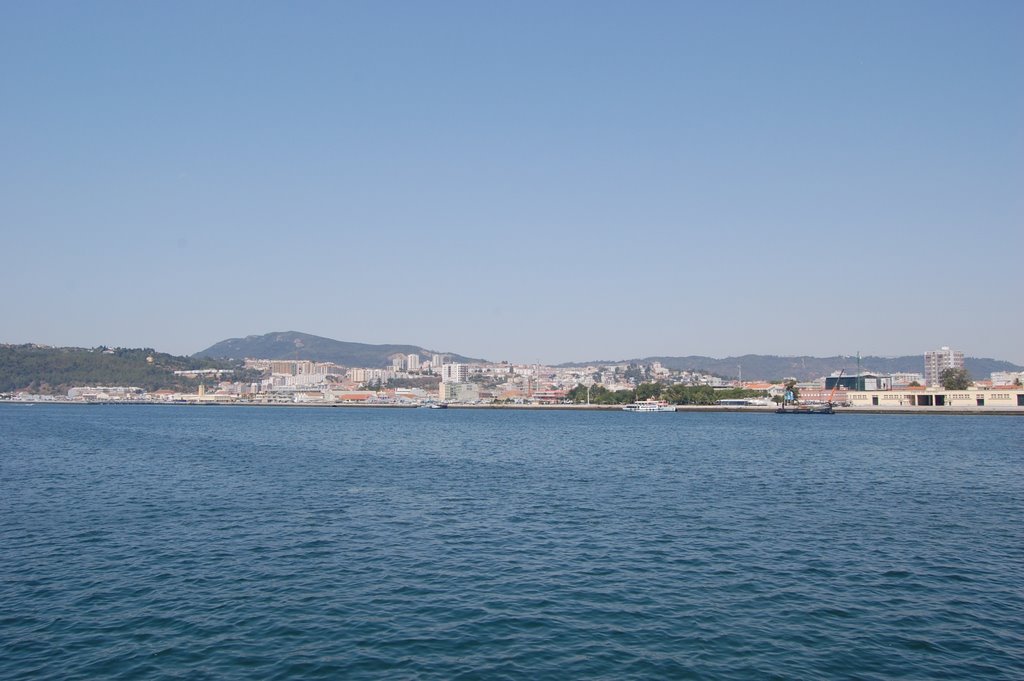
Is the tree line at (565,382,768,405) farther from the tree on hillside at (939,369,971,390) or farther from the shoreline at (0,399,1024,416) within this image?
the tree on hillside at (939,369,971,390)

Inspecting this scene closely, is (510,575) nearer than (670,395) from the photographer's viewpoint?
Yes

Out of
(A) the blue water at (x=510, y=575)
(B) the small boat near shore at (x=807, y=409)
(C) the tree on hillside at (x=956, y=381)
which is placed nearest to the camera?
(A) the blue water at (x=510, y=575)

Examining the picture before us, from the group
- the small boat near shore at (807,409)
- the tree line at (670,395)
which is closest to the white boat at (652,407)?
the tree line at (670,395)

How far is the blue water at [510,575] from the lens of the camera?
390 inches

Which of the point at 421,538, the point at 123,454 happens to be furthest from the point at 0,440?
the point at 421,538

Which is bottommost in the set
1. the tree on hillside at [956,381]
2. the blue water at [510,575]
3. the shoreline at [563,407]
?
the blue water at [510,575]

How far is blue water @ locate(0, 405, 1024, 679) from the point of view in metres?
9.90

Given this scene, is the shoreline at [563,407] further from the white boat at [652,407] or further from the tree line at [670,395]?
the tree line at [670,395]

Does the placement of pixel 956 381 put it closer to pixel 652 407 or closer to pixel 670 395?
pixel 670 395

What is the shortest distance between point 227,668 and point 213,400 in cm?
18624

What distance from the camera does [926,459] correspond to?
3522 cm

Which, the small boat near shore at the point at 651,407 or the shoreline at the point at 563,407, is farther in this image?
the small boat near shore at the point at 651,407

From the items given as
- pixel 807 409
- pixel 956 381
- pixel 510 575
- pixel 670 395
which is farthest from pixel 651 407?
pixel 510 575

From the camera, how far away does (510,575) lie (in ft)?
45.4
